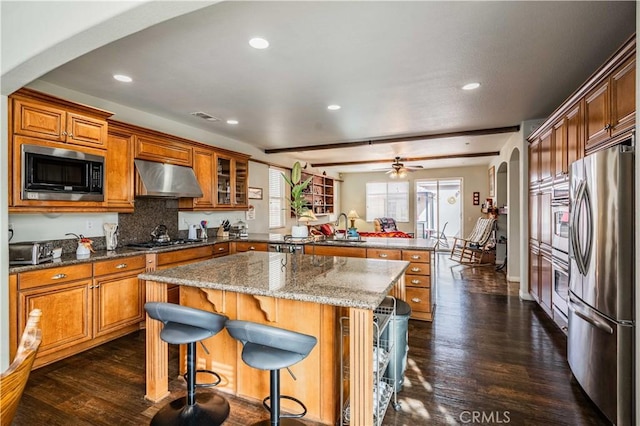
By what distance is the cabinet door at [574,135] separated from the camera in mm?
2789

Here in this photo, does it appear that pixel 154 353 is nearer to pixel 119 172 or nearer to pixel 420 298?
pixel 119 172

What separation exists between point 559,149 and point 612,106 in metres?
1.12

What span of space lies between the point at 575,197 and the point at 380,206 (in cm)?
820

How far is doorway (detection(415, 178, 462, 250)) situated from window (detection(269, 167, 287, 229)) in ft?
15.6

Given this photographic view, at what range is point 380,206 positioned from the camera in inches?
417

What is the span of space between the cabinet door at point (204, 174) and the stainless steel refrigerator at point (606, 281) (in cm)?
428

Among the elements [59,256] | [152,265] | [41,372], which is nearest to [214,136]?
[152,265]

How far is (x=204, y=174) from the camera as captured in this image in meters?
4.65

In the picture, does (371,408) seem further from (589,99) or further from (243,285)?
(589,99)

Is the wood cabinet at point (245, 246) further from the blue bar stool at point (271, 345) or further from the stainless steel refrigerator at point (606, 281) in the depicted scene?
the stainless steel refrigerator at point (606, 281)

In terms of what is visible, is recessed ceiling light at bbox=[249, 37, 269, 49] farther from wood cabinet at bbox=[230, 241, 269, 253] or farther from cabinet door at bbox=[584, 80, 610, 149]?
wood cabinet at bbox=[230, 241, 269, 253]

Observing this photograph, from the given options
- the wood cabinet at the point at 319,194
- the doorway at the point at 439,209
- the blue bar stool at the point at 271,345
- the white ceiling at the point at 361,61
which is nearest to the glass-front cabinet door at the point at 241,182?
the white ceiling at the point at 361,61

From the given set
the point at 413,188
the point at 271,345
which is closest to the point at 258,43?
the point at 271,345

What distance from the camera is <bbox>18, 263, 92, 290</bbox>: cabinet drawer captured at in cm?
249
